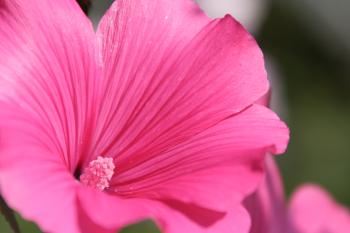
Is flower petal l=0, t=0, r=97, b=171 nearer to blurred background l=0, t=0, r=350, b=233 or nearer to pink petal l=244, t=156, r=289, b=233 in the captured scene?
pink petal l=244, t=156, r=289, b=233

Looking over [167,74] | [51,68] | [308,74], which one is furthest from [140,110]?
[308,74]

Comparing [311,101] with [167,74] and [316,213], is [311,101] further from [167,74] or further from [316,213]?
[167,74]

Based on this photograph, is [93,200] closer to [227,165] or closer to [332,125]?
[227,165]

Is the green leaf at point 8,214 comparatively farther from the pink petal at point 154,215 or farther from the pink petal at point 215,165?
the pink petal at point 215,165

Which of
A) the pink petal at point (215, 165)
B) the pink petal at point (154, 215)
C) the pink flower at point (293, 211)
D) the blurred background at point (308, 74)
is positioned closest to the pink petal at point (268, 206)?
the pink flower at point (293, 211)

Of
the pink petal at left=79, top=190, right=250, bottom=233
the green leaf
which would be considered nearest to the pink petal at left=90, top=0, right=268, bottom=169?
the pink petal at left=79, top=190, right=250, bottom=233
